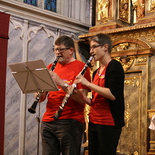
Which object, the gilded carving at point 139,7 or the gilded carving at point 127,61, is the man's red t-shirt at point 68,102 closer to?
the gilded carving at point 127,61

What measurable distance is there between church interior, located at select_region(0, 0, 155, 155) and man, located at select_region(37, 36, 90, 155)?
3.23 m

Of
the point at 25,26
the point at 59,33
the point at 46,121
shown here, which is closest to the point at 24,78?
the point at 46,121

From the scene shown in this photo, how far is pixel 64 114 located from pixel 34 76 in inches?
20.0

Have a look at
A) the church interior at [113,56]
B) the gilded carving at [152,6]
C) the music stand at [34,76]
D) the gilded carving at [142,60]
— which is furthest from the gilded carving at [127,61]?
the music stand at [34,76]

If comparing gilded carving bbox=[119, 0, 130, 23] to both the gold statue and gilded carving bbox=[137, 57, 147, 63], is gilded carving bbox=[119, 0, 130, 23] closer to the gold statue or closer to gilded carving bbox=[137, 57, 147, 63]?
the gold statue

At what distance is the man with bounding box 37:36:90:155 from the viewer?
3523 millimetres

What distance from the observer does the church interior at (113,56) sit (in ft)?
22.8

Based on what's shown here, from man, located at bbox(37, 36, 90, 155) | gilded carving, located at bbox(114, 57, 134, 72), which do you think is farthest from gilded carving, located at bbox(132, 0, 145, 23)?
man, located at bbox(37, 36, 90, 155)

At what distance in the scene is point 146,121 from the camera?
276 inches

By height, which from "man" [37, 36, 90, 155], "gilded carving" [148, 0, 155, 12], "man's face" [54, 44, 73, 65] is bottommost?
"man" [37, 36, 90, 155]

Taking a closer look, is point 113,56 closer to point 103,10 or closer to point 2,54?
point 103,10

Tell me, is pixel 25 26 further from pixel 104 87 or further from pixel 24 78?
pixel 104 87

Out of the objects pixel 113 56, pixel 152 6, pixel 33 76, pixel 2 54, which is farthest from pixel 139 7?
pixel 33 76

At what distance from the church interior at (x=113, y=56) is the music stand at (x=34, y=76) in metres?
3.07
